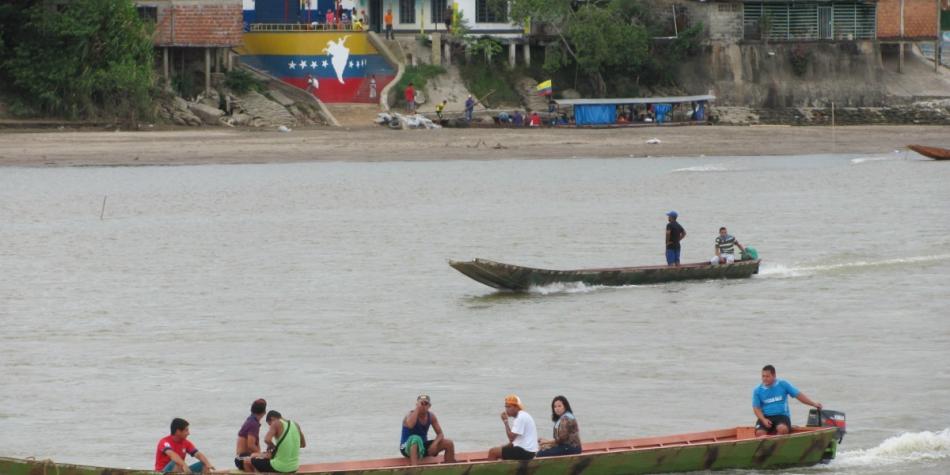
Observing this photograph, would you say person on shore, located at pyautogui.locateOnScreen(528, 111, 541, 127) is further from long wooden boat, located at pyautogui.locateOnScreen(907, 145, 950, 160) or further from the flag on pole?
long wooden boat, located at pyautogui.locateOnScreen(907, 145, 950, 160)

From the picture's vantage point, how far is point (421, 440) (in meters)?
17.1

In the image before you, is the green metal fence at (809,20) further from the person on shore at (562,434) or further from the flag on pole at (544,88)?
the person on shore at (562,434)

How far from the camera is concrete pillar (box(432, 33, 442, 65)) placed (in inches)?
2657

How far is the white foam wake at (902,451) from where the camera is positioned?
18719 mm

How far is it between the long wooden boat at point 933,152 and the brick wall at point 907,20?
63.2ft

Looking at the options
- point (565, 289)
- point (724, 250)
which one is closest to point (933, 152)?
point (724, 250)

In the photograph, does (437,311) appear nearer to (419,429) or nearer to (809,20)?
(419,429)

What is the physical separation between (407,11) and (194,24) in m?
11.0

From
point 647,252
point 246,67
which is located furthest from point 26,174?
point 647,252

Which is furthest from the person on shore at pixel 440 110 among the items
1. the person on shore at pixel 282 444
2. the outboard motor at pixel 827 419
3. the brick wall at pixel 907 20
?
the person on shore at pixel 282 444

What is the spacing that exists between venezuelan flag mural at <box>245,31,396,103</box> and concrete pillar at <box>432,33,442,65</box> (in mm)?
2431

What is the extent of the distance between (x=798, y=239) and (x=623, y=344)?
14481mm

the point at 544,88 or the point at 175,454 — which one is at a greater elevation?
the point at 544,88

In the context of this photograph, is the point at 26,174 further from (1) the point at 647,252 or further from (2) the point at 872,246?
(2) the point at 872,246
